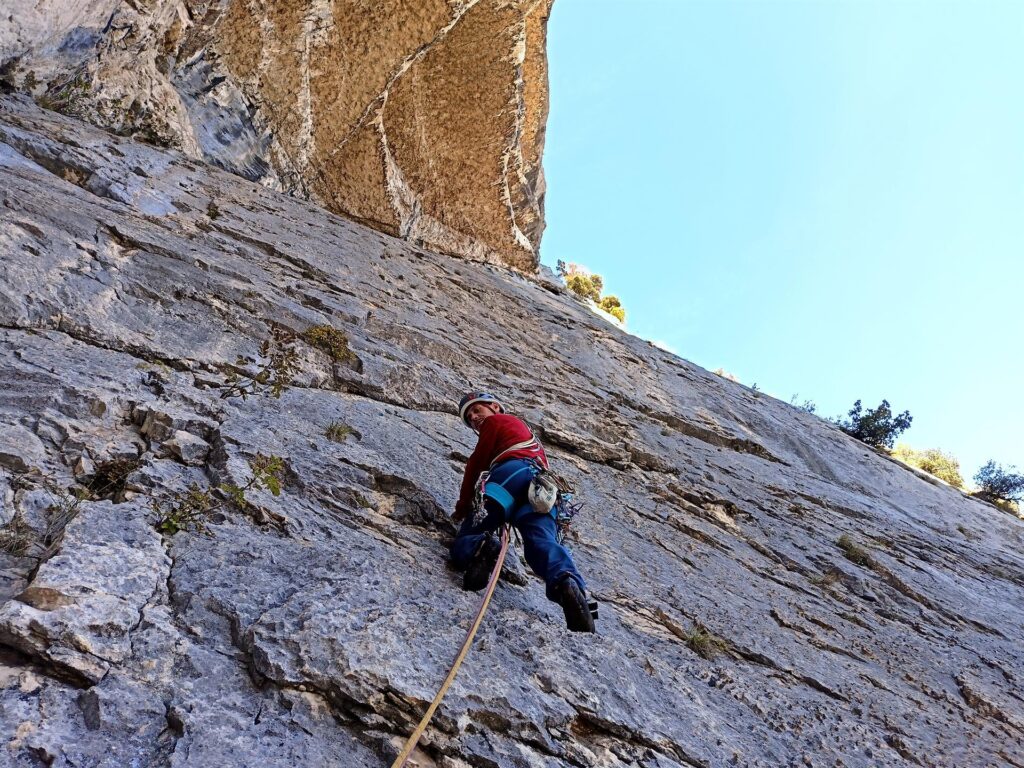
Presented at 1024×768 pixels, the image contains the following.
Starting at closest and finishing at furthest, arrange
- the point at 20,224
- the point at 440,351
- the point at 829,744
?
the point at 829,744, the point at 20,224, the point at 440,351

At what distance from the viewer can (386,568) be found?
3.74 metres

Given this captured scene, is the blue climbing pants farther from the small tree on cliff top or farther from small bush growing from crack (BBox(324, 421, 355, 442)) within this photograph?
the small tree on cliff top

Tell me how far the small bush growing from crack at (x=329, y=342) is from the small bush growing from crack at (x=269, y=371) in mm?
183

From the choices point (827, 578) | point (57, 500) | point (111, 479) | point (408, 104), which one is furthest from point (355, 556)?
point (408, 104)

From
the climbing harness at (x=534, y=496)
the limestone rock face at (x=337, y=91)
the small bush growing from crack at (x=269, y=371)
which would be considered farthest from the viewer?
the limestone rock face at (x=337, y=91)

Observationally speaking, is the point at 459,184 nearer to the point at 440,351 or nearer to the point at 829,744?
the point at 440,351

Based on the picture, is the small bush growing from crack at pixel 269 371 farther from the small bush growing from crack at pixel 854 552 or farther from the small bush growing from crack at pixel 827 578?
the small bush growing from crack at pixel 854 552

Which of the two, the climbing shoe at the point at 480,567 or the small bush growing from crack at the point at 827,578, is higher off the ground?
the small bush growing from crack at the point at 827,578

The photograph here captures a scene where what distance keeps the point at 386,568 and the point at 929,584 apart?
671cm

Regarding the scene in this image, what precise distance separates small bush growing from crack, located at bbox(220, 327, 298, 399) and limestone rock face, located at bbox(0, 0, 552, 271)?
5.21 m

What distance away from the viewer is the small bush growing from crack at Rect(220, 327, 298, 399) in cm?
532

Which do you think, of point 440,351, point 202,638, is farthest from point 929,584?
point 202,638

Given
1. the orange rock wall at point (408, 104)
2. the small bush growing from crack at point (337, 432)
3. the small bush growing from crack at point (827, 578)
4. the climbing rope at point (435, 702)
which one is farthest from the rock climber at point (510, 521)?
the orange rock wall at point (408, 104)

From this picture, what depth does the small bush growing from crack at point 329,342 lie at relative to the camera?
22.0 feet
